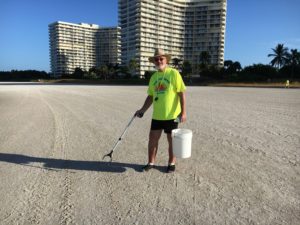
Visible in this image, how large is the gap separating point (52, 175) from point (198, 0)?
488 ft

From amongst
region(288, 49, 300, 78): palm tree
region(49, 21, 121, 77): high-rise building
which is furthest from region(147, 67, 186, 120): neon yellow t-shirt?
region(49, 21, 121, 77): high-rise building

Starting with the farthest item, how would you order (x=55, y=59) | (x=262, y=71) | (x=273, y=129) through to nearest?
(x=55, y=59) < (x=262, y=71) < (x=273, y=129)

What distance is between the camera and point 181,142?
13.8 ft

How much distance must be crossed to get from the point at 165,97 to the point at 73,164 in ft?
6.61

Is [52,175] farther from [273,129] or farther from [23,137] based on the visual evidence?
[273,129]

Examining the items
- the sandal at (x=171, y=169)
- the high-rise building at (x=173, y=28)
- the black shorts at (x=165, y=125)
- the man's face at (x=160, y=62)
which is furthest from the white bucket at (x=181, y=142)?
the high-rise building at (x=173, y=28)

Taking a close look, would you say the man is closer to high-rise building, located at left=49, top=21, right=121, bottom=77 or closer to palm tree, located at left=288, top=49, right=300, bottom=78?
palm tree, located at left=288, top=49, right=300, bottom=78

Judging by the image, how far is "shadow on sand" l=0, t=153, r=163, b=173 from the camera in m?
4.50

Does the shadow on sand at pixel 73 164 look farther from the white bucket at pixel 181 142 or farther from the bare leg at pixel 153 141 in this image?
the white bucket at pixel 181 142

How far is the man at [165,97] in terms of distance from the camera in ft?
13.4

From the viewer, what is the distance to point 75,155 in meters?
5.24

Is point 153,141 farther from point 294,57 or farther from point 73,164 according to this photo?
point 294,57

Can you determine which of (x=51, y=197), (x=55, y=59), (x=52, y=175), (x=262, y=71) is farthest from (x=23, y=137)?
(x=55, y=59)

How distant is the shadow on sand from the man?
43cm
